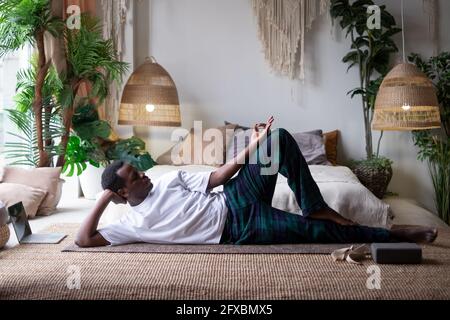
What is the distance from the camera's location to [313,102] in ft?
13.6

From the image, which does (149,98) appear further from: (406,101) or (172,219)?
(406,101)

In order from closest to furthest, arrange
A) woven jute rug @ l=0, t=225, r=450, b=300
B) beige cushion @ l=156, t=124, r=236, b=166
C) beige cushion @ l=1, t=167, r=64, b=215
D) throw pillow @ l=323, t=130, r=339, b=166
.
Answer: woven jute rug @ l=0, t=225, r=450, b=300
beige cushion @ l=1, t=167, r=64, b=215
beige cushion @ l=156, t=124, r=236, b=166
throw pillow @ l=323, t=130, r=339, b=166

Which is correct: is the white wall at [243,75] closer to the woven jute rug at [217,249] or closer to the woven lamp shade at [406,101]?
the woven lamp shade at [406,101]

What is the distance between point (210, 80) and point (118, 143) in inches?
38.1

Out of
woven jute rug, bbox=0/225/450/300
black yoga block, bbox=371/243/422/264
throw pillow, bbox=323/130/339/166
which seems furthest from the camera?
throw pillow, bbox=323/130/339/166

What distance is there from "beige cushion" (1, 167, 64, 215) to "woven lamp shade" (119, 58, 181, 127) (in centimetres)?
63

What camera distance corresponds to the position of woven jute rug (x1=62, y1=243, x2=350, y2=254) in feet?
6.79

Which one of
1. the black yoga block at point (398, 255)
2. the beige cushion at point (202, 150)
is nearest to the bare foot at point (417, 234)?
the black yoga block at point (398, 255)

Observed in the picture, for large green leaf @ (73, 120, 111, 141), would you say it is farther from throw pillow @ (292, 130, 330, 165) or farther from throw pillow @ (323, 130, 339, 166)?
throw pillow @ (323, 130, 339, 166)

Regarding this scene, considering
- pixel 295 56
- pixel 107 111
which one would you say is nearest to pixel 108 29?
pixel 107 111

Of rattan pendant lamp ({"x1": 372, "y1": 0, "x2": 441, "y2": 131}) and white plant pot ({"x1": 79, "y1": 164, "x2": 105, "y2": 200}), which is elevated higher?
rattan pendant lamp ({"x1": 372, "y1": 0, "x2": 441, "y2": 131})

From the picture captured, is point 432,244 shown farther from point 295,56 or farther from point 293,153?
point 295,56

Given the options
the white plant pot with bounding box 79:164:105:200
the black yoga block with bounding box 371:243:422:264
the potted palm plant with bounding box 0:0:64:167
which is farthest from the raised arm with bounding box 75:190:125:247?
the white plant pot with bounding box 79:164:105:200
